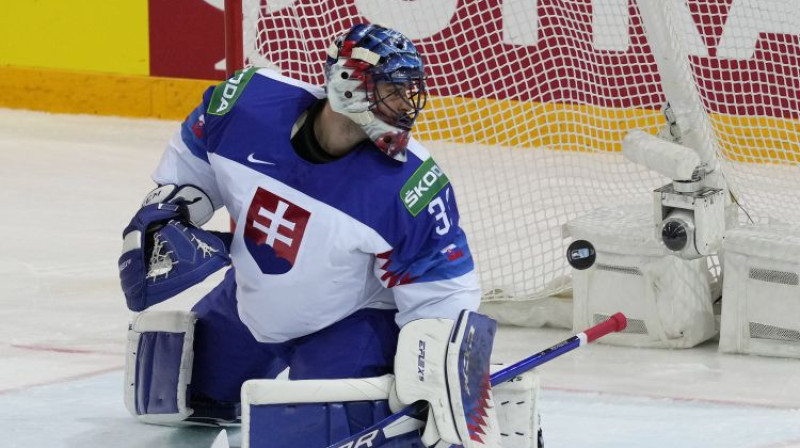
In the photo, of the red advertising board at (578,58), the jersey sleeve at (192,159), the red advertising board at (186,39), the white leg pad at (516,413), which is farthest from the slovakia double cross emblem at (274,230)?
the red advertising board at (186,39)

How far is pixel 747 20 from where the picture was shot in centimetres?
561

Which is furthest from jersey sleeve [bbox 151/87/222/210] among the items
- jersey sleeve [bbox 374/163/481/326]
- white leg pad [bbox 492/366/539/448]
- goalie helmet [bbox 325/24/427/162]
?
white leg pad [bbox 492/366/539/448]

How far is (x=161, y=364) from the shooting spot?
11.7 ft

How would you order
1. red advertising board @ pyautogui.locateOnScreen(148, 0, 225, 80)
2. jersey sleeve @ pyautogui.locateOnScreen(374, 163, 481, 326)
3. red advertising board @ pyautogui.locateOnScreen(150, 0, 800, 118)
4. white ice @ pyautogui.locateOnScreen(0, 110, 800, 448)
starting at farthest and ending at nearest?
red advertising board @ pyautogui.locateOnScreen(148, 0, 225, 80)
red advertising board @ pyautogui.locateOnScreen(150, 0, 800, 118)
white ice @ pyautogui.locateOnScreen(0, 110, 800, 448)
jersey sleeve @ pyautogui.locateOnScreen(374, 163, 481, 326)

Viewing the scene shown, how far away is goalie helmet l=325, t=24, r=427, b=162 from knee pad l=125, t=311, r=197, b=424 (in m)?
0.69

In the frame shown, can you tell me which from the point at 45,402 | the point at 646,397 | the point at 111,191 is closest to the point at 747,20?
the point at 646,397

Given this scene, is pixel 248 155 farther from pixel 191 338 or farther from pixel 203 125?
pixel 191 338

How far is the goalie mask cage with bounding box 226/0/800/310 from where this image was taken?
527 cm

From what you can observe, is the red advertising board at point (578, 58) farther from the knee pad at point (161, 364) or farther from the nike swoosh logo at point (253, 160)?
the nike swoosh logo at point (253, 160)

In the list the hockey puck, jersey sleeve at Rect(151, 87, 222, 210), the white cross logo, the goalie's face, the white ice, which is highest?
the goalie's face

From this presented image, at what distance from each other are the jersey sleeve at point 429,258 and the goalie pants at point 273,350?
5.7 inches

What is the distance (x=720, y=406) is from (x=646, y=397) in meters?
0.18

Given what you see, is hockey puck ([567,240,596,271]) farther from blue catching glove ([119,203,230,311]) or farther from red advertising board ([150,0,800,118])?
red advertising board ([150,0,800,118])

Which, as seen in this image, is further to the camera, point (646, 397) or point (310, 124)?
point (646, 397)
